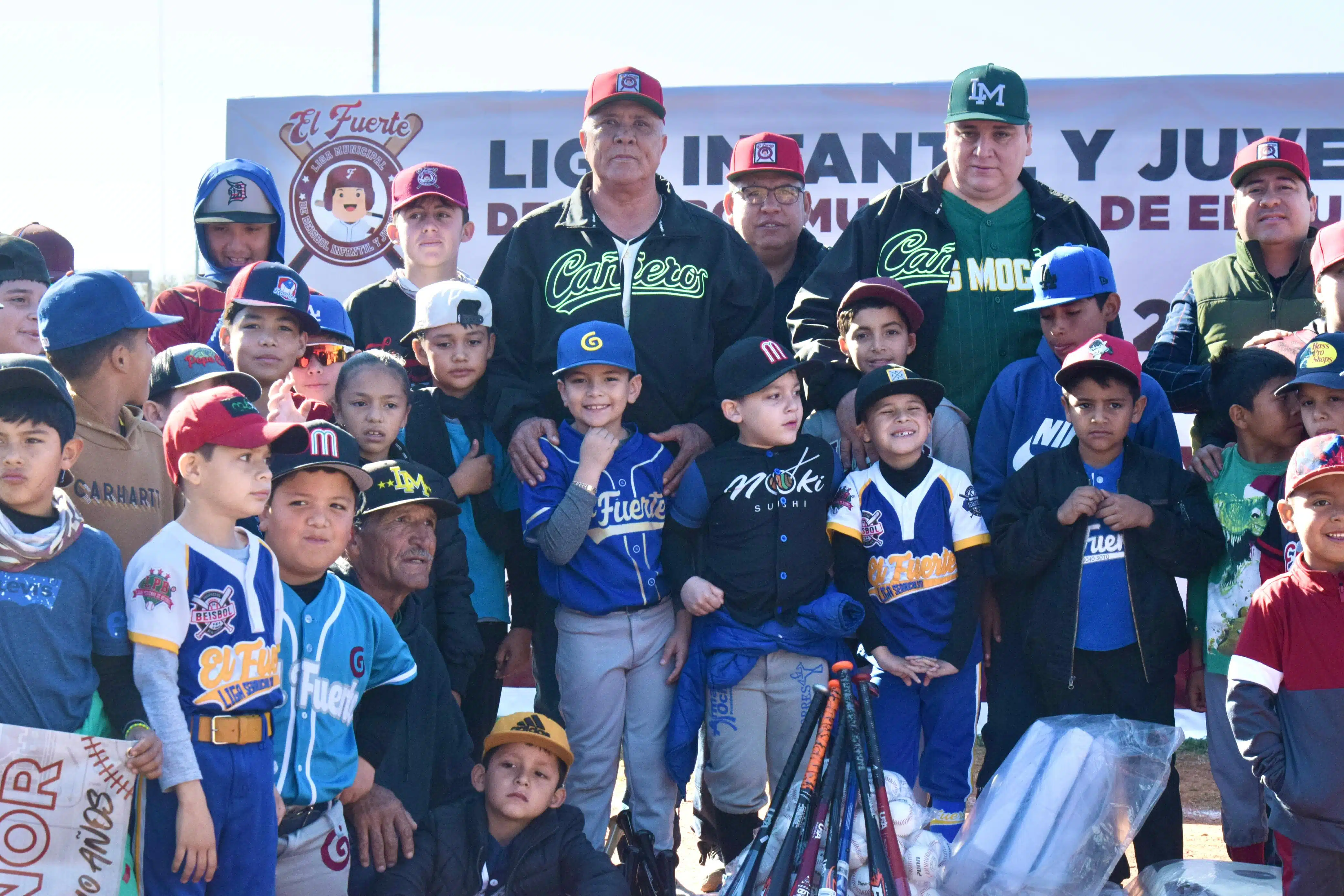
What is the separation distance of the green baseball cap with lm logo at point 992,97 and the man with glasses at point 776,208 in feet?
2.90

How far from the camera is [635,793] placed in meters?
4.02

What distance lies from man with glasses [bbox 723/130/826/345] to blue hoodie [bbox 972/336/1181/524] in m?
1.10

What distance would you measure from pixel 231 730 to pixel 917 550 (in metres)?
2.14

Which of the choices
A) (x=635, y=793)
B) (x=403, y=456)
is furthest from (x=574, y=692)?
(x=403, y=456)

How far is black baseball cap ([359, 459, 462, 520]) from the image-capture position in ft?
11.7

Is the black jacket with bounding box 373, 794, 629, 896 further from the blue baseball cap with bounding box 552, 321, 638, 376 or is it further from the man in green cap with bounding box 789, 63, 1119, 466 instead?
the man in green cap with bounding box 789, 63, 1119, 466

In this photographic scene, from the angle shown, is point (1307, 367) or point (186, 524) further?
point (1307, 367)

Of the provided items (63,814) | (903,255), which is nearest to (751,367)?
(903,255)

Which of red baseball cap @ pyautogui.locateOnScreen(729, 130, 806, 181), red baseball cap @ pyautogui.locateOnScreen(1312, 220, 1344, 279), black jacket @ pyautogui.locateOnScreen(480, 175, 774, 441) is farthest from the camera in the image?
red baseball cap @ pyautogui.locateOnScreen(729, 130, 806, 181)

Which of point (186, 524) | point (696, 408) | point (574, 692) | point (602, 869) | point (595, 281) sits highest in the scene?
point (595, 281)

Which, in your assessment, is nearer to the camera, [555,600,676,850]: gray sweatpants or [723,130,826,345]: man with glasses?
[555,600,676,850]: gray sweatpants

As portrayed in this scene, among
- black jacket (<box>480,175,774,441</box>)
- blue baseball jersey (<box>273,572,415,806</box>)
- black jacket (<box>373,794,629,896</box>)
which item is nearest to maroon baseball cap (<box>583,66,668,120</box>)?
black jacket (<box>480,175,774,441</box>)

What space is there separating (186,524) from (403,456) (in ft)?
4.00

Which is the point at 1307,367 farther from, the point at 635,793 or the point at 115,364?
the point at 115,364
